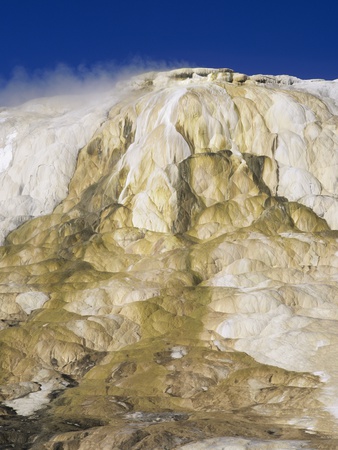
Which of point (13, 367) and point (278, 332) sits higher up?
point (278, 332)

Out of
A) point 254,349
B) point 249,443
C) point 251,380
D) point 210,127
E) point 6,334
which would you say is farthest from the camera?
point 210,127

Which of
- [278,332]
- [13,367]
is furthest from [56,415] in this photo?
[278,332]

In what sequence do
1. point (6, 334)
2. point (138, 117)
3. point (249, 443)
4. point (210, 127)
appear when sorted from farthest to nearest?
1. point (138, 117)
2. point (210, 127)
3. point (6, 334)
4. point (249, 443)

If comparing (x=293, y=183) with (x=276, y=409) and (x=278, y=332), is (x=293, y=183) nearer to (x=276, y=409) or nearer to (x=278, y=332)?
(x=278, y=332)

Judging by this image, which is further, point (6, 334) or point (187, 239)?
point (187, 239)

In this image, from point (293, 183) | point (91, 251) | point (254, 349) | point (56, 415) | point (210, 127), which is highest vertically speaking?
point (210, 127)

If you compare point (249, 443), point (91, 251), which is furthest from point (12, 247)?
point (249, 443)

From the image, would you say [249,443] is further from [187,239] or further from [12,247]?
[12,247]
